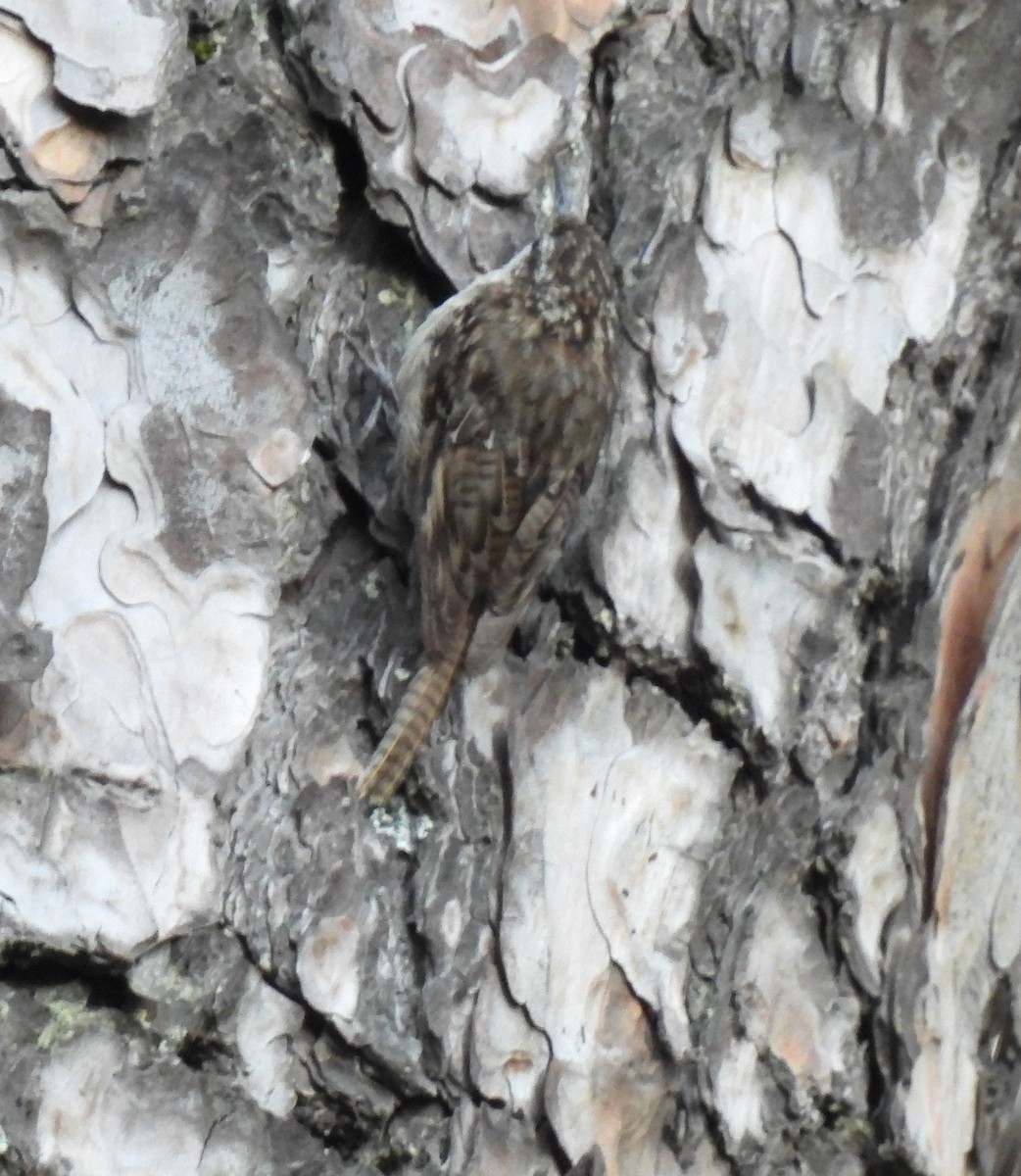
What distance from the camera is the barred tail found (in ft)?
5.04

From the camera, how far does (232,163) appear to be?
1.56 meters

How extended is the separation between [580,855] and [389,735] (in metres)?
0.23

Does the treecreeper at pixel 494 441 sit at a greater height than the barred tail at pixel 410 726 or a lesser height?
greater

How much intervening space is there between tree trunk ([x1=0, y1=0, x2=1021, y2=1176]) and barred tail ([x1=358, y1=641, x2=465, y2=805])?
47 millimetres

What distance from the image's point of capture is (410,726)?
1536mm

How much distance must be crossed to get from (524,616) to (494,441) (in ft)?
0.73

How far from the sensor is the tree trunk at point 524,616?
1518 mm

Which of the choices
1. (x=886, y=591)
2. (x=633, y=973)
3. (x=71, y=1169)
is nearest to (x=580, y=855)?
(x=633, y=973)

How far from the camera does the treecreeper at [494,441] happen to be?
1.58 metres

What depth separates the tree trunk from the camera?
1.52m

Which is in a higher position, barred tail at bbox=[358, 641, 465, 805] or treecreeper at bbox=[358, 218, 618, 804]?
treecreeper at bbox=[358, 218, 618, 804]

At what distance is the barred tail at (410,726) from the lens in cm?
154

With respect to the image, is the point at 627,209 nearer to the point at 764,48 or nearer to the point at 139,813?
the point at 764,48

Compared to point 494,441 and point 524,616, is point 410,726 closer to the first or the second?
point 524,616
